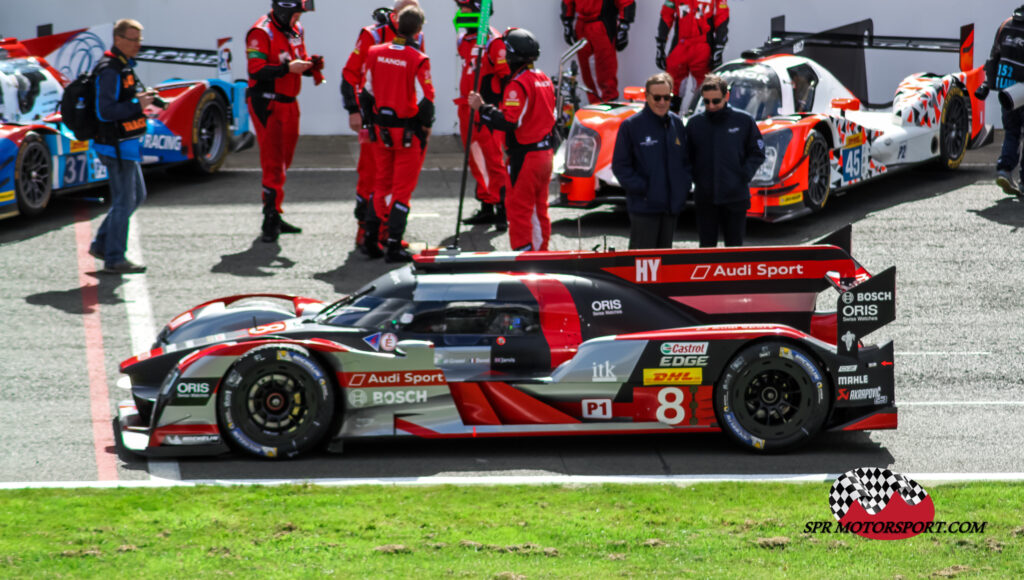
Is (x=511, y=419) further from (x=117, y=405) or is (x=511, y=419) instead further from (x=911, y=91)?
(x=911, y=91)

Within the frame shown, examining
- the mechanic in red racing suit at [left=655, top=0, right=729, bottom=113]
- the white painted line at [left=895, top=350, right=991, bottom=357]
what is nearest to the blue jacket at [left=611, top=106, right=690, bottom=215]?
the white painted line at [left=895, top=350, right=991, bottom=357]

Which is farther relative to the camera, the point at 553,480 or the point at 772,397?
the point at 772,397

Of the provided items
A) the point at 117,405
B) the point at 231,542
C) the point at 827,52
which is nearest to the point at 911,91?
the point at 827,52

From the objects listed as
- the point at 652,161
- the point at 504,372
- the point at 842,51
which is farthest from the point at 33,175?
the point at 842,51

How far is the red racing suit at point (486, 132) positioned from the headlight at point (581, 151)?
24.9 inches

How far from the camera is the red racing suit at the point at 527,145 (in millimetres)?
10242

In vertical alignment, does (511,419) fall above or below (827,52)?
below

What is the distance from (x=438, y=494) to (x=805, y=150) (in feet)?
21.5

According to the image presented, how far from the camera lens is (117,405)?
8.06m

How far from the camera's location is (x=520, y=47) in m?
10.1

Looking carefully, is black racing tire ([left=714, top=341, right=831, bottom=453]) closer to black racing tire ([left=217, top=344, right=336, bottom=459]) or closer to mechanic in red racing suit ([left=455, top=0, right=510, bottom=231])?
black racing tire ([left=217, top=344, right=336, bottom=459])

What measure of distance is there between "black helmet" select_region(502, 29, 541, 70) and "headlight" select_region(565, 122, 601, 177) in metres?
2.25

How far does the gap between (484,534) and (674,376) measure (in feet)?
5.55

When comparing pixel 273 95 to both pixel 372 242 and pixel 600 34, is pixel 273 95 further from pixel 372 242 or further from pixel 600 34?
pixel 600 34
